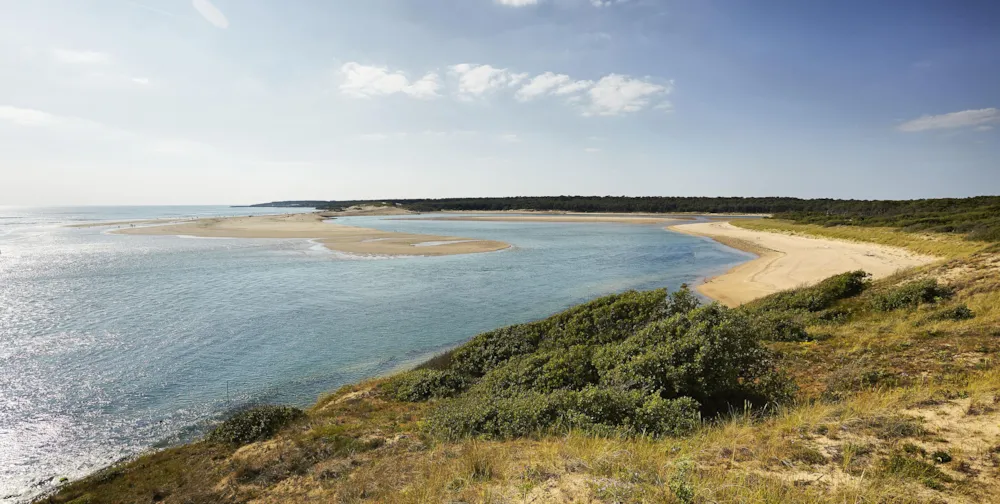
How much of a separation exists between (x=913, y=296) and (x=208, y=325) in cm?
2846

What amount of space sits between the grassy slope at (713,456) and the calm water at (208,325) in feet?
9.15

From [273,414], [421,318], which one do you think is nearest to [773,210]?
[421,318]

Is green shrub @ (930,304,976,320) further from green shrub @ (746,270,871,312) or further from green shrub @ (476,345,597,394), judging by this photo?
green shrub @ (476,345,597,394)

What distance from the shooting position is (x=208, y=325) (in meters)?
19.0

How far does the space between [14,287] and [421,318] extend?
2816cm

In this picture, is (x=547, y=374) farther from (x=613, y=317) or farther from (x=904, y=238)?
(x=904, y=238)

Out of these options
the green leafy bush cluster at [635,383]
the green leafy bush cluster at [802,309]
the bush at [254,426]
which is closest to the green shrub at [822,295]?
the green leafy bush cluster at [802,309]

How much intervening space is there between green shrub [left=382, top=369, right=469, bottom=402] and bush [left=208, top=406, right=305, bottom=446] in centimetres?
264

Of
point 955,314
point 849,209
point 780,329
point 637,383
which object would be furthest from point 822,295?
point 849,209

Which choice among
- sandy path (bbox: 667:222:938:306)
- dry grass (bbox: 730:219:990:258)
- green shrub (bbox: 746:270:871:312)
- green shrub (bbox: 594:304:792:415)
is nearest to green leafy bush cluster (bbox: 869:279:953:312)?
green shrub (bbox: 746:270:871:312)

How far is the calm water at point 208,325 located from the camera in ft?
35.2

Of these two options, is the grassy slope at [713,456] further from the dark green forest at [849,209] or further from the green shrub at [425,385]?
the dark green forest at [849,209]

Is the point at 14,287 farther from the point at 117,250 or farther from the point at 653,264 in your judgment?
the point at 653,264

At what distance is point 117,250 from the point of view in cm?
4419
